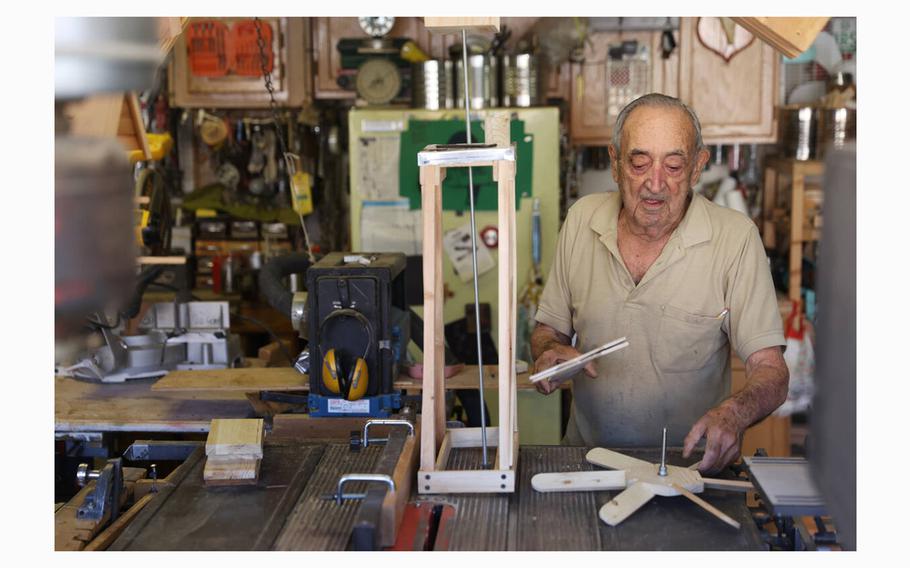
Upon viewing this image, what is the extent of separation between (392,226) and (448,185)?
33 centimetres

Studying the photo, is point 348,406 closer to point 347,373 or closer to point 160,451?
point 347,373

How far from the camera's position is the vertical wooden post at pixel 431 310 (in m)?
2.05

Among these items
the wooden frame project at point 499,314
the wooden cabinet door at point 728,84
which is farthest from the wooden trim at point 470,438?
the wooden cabinet door at point 728,84

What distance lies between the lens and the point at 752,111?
505cm

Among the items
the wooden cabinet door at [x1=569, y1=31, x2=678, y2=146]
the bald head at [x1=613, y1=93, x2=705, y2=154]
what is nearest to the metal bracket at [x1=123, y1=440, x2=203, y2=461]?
the bald head at [x1=613, y1=93, x2=705, y2=154]

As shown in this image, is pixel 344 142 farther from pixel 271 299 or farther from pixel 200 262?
pixel 271 299

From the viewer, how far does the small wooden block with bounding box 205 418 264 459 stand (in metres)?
2.08

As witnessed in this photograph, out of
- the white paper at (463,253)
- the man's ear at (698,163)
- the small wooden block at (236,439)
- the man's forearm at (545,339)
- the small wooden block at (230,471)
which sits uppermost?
the man's ear at (698,163)

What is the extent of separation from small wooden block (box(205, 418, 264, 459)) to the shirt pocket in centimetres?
111

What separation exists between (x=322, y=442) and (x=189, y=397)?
1142 mm

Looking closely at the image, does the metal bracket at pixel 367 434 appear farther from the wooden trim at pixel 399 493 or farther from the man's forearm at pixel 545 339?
the man's forearm at pixel 545 339

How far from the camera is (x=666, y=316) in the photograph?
2.71m
